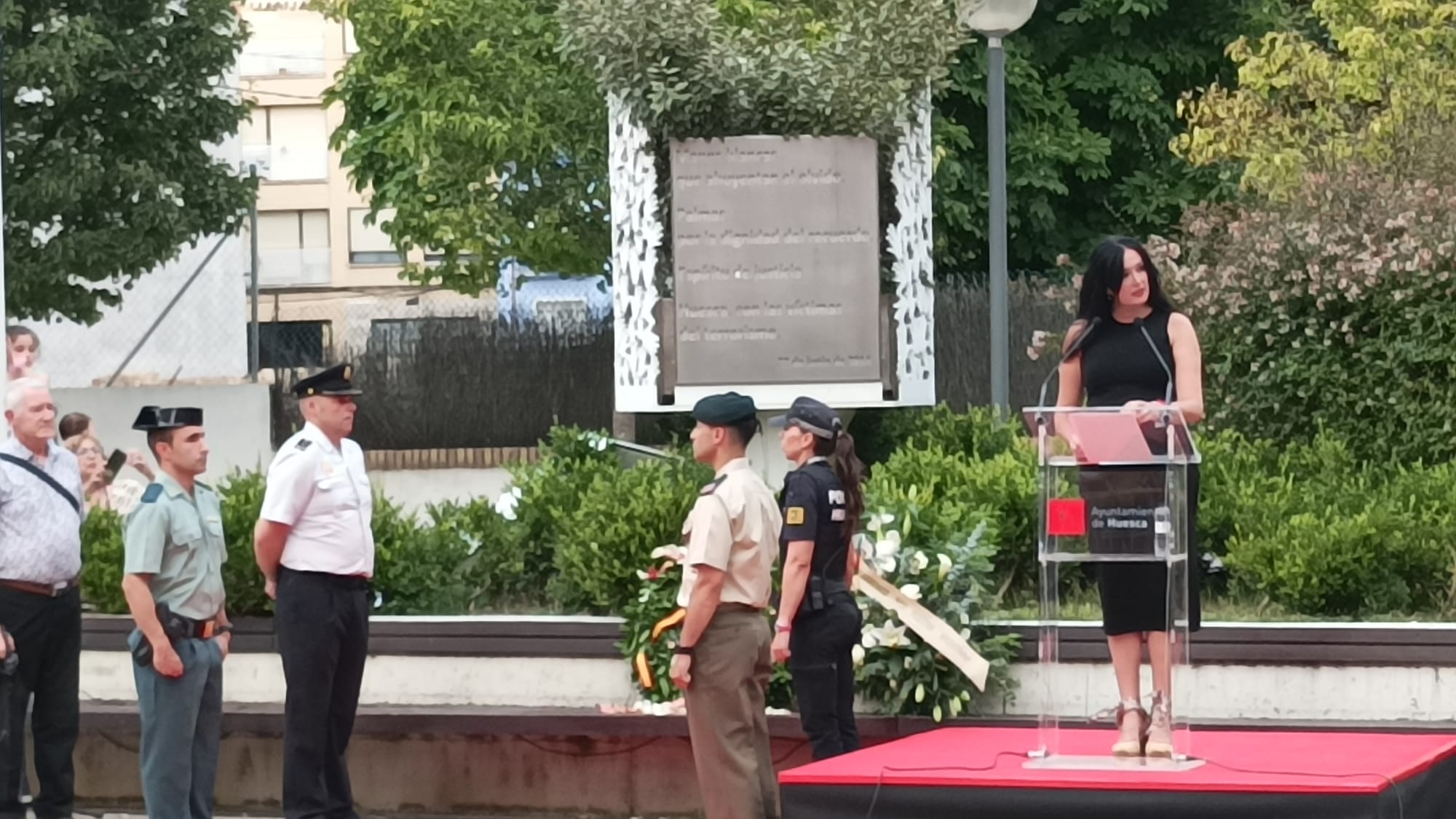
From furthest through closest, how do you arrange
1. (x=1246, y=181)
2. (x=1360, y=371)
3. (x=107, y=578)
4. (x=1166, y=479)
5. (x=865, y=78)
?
(x=1246, y=181) < (x=865, y=78) < (x=1360, y=371) < (x=107, y=578) < (x=1166, y=479)

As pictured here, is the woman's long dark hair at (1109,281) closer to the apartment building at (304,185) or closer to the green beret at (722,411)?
the green beret at (722,411)

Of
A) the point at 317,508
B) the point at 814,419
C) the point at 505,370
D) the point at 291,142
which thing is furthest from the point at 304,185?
the point at 814,419

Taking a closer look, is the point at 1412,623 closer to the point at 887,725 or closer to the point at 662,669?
the point at 887,725

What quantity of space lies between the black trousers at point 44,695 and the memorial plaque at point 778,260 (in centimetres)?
437

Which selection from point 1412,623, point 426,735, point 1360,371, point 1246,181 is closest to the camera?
point 1412,623

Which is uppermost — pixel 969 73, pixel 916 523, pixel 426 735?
pixel 969 73

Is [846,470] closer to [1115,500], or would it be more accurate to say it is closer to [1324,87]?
[1115,500]

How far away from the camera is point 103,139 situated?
24891 millimetres

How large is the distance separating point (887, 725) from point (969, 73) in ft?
69.4

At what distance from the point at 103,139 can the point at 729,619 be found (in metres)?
17.6

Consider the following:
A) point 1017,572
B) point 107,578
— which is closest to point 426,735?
point 107,578

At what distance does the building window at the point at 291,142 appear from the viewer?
47844 mm

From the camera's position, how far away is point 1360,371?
12.5 m

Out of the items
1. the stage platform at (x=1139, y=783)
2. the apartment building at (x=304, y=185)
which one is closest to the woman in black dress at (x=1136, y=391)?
the stage platform at (x=1139, y=783)
